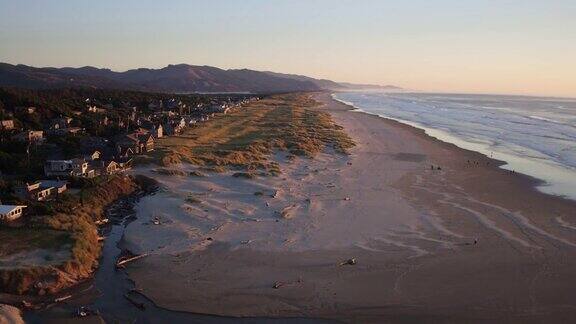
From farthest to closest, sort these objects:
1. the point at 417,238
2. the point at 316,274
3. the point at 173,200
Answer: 1. the point at 173,200
2. the point at 417,238
3. the point at 316,274

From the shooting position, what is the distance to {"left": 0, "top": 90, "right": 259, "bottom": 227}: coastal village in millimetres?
21547

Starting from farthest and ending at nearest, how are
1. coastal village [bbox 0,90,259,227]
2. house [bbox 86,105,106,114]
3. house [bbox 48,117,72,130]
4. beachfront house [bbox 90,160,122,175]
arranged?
house [bbox 86,105,106,114] → house [bbox 48,117,72,130] → beachfront house [bbox 90,160,122,175] → coastal village [bbox 0,90,259,227]

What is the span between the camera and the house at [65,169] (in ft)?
85.5

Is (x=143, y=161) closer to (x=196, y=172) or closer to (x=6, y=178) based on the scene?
(x=196, y=172)

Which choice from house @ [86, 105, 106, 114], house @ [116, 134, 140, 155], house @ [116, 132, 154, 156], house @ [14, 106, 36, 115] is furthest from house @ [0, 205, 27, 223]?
house @ [86, 105, 106, 114]

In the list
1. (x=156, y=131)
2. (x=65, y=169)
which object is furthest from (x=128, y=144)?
(x=156, y=131)

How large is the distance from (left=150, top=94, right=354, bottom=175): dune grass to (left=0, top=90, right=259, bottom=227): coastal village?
6.76ft

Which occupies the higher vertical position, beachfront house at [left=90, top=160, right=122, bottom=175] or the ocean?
beachfront house at [left=90, top=160, right=122, bottom=175]

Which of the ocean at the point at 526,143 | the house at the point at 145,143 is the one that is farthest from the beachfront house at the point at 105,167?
the ocean at the point at 526,143

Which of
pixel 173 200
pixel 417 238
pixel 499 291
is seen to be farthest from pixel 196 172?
pixel 499 291

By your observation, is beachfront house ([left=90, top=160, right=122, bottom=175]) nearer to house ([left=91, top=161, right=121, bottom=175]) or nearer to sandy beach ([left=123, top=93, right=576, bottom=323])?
house ([left=91, top=161, right=121, bottom=175])

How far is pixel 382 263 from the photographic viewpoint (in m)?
17.4

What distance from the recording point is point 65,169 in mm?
26125

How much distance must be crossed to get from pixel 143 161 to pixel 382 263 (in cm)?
1854
